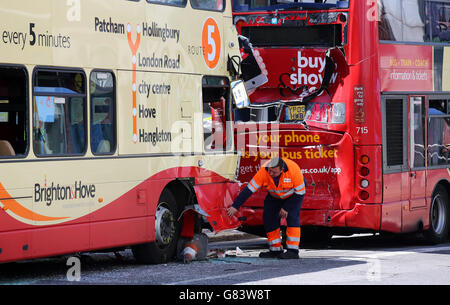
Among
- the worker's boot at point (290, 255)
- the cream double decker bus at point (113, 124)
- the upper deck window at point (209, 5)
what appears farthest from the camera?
the worker's boot at point (290, 255)

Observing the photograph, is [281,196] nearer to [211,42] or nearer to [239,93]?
[239,93]

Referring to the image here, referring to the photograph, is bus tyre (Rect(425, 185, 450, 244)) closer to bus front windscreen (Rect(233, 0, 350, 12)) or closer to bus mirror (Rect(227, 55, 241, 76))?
bus front windscreen (Rect(233, 0, 350, 12))

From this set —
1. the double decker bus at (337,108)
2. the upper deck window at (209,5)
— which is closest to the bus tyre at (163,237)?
the double decker bus at (337,108)

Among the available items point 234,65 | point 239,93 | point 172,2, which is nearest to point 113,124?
point 172,2

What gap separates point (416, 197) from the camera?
16.4 m

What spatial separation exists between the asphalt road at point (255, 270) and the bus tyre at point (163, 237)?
0.49 ft

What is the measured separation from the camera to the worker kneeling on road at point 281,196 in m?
14.0

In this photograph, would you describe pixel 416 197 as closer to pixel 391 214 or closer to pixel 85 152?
pixel 391 214

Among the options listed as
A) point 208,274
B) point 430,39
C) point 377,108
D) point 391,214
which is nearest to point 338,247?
point 391,214

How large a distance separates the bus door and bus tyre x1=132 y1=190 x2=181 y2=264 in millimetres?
4505

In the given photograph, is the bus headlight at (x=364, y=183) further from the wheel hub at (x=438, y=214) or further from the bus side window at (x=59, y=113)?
the bus side window at (x=59, y=113)

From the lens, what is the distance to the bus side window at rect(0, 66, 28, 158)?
1092 cm

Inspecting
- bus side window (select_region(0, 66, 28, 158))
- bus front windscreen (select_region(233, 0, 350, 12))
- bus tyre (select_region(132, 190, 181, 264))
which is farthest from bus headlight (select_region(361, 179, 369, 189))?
bus side window (select_region(0, 66, 28, 158))

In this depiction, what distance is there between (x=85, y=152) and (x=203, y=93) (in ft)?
8.73
